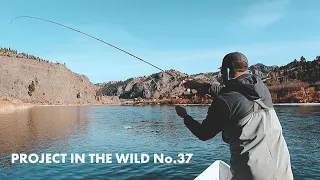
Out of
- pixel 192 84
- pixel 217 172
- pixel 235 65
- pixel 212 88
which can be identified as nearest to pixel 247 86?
pixel 235 65

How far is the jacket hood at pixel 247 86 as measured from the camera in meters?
3.86

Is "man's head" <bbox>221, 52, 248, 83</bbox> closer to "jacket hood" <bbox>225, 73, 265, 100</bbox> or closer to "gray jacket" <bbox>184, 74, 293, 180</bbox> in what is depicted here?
"jacket hood" <bbox>225, 73, 265, 100</bbox>

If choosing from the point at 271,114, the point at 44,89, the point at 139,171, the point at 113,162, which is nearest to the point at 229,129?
the point at 271,114

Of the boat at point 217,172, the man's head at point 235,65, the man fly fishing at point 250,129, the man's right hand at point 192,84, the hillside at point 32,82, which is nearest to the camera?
the man fly fishing at point 250,129

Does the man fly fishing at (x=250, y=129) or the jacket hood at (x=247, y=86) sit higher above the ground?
the jacket hood at (x=247, y=86)

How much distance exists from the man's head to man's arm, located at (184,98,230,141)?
0.47m

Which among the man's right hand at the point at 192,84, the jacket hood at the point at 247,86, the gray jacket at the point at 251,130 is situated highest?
the man's right hand at the point at 192,84

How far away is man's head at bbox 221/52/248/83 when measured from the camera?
4.15 meters

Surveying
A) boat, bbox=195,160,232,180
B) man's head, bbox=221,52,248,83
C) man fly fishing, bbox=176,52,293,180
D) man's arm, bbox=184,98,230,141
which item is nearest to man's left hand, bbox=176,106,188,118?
man's arm, bbox=184,98,230,141

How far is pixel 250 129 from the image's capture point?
12.4 feet

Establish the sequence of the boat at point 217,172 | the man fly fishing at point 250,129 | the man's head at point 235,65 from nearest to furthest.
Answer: the man fly fishing at point 250,129, the man's head at point 235,65, the boat at point 217,172

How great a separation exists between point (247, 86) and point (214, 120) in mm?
592

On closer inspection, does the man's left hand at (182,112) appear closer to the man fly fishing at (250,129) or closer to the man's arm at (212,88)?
the man's arm at (212,88)

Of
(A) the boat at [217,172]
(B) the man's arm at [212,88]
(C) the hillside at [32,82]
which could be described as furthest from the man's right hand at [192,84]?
(C) the hillside at [32,82]
